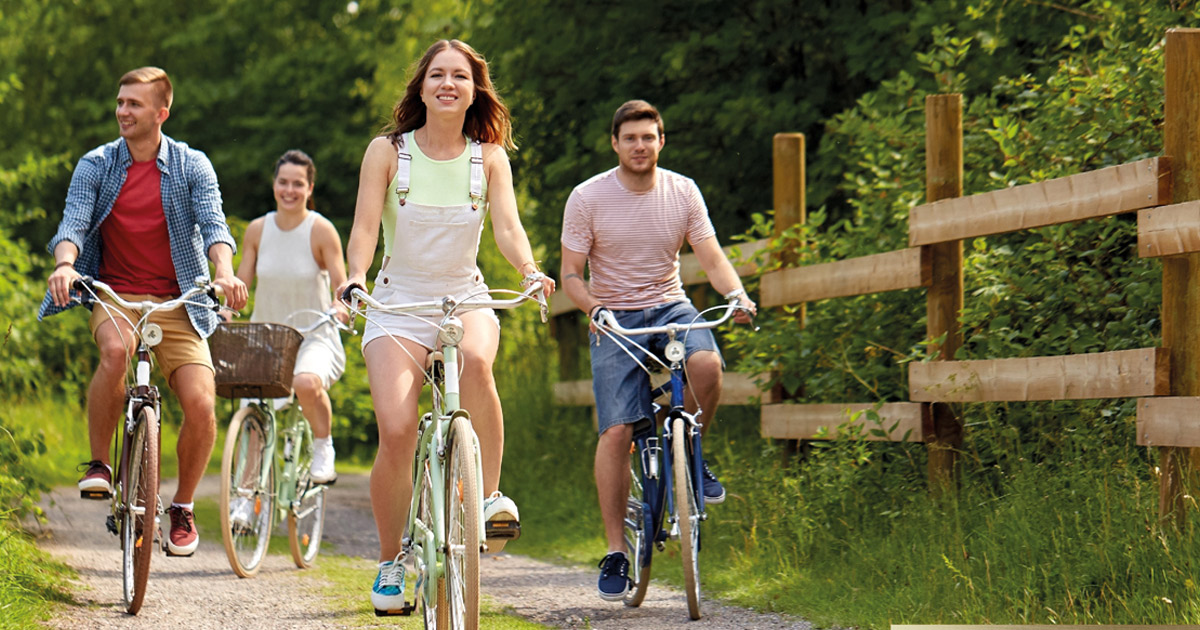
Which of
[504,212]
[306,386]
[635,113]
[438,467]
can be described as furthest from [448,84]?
[306,386]

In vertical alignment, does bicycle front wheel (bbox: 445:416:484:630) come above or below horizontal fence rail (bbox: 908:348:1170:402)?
below

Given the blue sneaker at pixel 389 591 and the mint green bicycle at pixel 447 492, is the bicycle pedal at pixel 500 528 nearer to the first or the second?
the mint green bicycle at pixel 447 492

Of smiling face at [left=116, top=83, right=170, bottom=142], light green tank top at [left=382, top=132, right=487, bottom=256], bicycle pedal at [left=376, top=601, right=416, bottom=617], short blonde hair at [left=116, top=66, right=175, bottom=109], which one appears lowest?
bicycle pedal at [left=376, top=601, right=416, bottom=617]

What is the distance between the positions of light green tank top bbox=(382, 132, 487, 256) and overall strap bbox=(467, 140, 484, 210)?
25mm

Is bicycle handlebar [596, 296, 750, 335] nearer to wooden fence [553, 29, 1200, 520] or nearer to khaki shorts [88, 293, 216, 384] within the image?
wooden fence [553, 29, 1200, 520]

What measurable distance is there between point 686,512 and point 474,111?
5.95ft

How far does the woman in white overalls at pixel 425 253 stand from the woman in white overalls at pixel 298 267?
308 cm

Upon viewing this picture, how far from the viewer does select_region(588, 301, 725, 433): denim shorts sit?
20.5 ft

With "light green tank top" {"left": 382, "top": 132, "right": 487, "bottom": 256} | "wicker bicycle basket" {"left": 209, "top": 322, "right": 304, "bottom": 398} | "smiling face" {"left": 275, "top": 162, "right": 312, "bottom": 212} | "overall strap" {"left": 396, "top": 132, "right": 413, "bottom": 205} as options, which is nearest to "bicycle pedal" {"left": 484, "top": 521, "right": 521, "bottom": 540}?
"light green tank top" {"left": 382, "top": 132, "right": 487, "bottom": 256}

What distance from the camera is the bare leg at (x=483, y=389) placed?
472 centimetres

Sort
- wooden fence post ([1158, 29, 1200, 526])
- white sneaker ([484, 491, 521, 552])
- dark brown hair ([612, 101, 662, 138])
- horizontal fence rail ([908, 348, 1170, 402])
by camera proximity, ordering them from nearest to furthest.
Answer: white sneaker ([484, 491, 521, 552]), wooden fence post ([1158, 29, 1200, 526]), horizontal fence rail ([908, 348, 1170, 402]), dark brown hair ([612, 101, 662, 138])

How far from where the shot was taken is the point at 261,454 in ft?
25.0

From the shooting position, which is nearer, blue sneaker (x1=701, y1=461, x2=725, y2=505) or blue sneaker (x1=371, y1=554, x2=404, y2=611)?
blue sneaker (x1=371, y1=554, x2=404, y2=611)

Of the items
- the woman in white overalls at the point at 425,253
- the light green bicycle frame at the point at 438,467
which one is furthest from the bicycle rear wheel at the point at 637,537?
the light green bicycle frame at the point at 438,467
